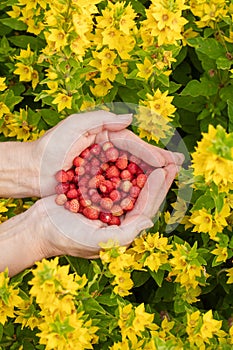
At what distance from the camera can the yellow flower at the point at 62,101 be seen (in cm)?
279

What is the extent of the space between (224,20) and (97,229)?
1115 mm

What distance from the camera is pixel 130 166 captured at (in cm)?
292

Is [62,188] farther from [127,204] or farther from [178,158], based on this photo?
[178,158]

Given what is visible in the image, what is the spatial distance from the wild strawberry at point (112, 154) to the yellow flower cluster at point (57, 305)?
2.56 feet

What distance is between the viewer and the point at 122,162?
9.52ft

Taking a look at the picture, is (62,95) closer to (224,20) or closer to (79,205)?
(79,205)

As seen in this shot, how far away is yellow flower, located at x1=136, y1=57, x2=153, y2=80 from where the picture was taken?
9.11 feet

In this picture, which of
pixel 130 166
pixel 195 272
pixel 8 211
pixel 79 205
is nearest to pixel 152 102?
pixel 130 166

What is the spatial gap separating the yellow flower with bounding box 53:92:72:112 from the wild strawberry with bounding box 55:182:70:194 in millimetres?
324

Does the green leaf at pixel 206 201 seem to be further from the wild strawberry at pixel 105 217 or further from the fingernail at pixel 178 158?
the wild strawberry at pixel 105 217

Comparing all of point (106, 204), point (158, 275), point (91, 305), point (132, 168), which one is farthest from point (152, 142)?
point (91, 305)

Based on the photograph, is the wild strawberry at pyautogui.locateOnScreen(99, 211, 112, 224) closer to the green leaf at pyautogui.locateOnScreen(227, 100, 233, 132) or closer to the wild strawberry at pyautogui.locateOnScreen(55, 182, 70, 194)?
the wild strawberry at pyautogui.locateOnScreen(55, 182, 70, 194)

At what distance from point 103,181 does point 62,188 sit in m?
0.20

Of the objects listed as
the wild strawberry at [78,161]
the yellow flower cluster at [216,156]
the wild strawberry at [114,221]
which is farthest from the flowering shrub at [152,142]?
the wild strawberry at [78,161]
